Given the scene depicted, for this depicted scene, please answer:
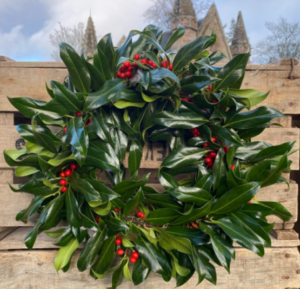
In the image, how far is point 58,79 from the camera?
0.78 m

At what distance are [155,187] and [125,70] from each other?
0.34 meters

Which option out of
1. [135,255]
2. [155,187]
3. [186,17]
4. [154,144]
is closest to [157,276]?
[135,255]

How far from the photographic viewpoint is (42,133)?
605 mm

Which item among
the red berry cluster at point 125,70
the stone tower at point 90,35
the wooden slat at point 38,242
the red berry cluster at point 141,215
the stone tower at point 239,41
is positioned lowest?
the wooden slat at point 38,242

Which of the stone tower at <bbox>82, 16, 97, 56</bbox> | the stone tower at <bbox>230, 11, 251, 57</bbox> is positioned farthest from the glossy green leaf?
the stone tower at <bbox>230, 11, 251, 57</bbox>

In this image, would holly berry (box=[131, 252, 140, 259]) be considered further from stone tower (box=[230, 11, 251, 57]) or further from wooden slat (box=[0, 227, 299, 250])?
stone tower (box=[230, 11, 251, 57])

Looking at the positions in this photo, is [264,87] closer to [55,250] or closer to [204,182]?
[204,182]

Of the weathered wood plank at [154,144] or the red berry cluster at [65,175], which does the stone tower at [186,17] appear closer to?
the weathered wood plank at [154,144]

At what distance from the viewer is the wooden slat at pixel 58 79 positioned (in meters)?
0.77

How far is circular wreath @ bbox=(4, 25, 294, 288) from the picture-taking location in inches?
24.0

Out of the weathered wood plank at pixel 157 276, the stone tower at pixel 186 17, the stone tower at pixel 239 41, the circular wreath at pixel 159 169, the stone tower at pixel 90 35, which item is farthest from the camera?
the stone tower at pixel 239 41

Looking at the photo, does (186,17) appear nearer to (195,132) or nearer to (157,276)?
(195,132)

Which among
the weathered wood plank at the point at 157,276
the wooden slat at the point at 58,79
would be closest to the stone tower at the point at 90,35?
the wooden slat at the point at 58,79

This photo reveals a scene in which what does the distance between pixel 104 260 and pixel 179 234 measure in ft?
0.68
